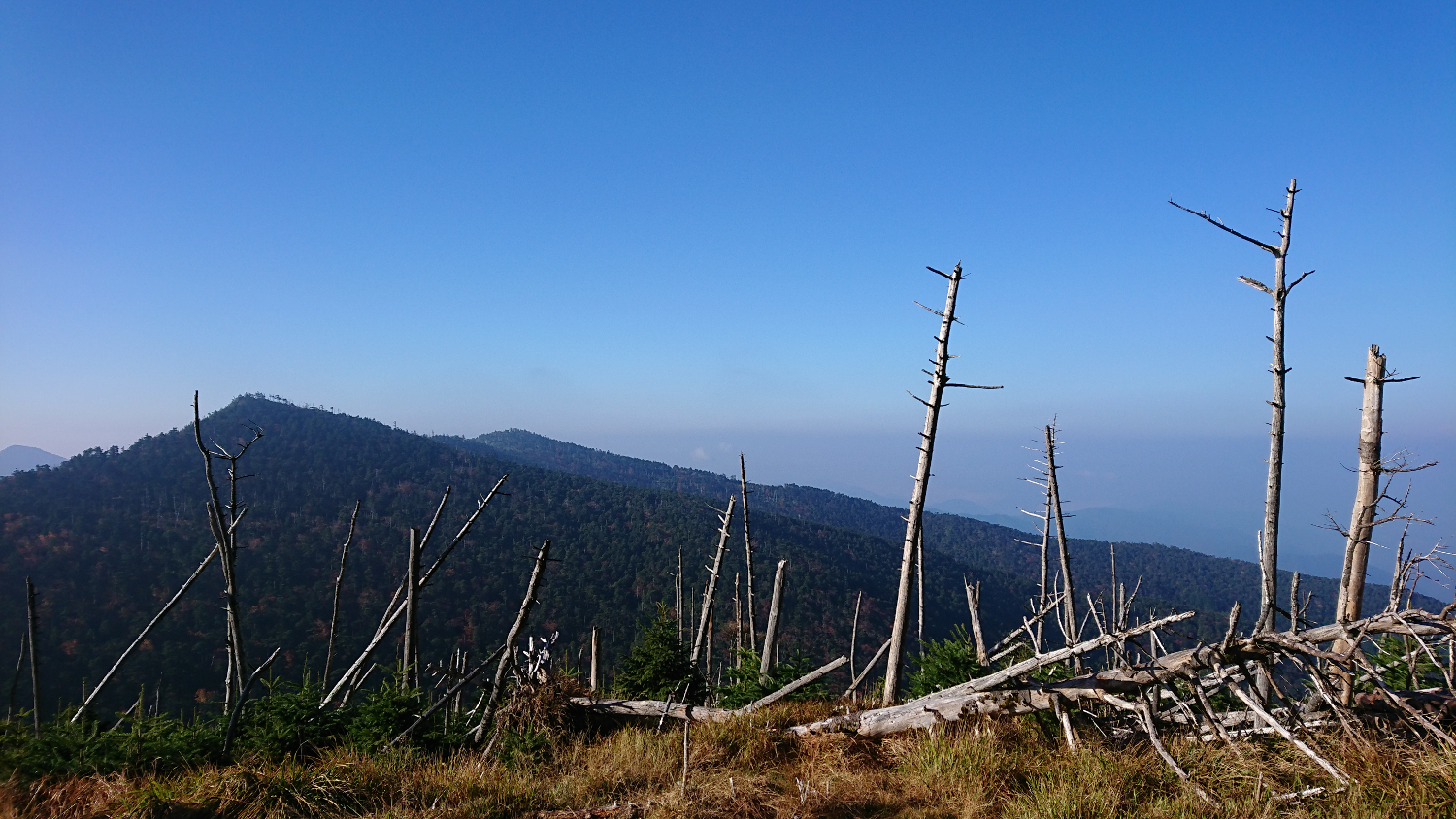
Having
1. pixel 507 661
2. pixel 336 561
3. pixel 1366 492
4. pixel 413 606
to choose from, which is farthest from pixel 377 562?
pixel 1366 492

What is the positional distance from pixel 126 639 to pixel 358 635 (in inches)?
591

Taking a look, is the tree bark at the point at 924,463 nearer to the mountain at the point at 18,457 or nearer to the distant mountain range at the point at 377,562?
the distant mountain range at the point at 377,562

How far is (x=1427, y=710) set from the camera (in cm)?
508

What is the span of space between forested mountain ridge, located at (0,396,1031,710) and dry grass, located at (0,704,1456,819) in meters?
32.8

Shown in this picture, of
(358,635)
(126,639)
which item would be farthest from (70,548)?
(358,635)

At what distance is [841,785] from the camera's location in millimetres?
5156

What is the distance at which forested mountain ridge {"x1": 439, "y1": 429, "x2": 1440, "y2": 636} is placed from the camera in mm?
78625

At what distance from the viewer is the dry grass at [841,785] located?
4.25 meters

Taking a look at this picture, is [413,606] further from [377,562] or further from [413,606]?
[377,562]

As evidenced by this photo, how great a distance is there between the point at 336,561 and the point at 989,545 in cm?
9454

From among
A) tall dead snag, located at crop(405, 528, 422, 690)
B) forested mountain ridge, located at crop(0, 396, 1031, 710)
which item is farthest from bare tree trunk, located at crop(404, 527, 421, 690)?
forested mountain ridge, located at crop(0, 396, 1031, 710)

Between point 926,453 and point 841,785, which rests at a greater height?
point 926,453

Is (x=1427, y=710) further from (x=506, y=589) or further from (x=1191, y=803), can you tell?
(x=506, y=589)

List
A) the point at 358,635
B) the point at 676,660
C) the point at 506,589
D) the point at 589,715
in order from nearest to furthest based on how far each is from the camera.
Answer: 1. the point at 589,715
2. the point at 676,660
3. the point at 358,635
4. the point at 506,589
